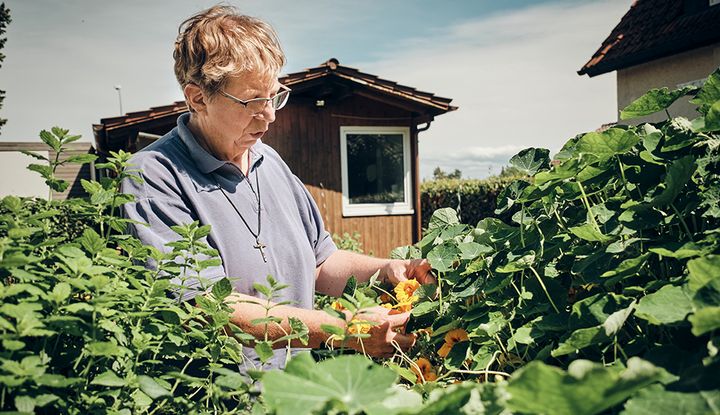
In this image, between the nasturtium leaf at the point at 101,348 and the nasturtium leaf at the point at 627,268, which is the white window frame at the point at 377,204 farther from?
the nasturtium leaf at the point at 101,348

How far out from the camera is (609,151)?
3.11 feet

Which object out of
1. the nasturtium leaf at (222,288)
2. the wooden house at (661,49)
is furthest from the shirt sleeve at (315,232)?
the wooden house at (661,49)

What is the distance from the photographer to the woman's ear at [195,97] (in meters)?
1.84

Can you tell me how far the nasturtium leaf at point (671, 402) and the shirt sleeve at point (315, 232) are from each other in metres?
1.60

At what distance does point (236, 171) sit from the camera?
189cm

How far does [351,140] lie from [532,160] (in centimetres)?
891

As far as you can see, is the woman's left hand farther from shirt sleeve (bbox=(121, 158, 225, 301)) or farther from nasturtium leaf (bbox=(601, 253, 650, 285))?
nasturtium leaf (bbox=(601, 253, 650, 285))

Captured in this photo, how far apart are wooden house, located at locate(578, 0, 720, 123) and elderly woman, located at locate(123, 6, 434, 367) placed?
7.86m

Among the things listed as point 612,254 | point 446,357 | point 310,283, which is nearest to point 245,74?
point 310,283

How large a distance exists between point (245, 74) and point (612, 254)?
50.6 inches

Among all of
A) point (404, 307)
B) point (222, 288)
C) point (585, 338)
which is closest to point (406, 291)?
point (404, 307)

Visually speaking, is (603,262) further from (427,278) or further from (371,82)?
(371,82)

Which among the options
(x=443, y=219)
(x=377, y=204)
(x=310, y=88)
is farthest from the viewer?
(x=377, y=204)

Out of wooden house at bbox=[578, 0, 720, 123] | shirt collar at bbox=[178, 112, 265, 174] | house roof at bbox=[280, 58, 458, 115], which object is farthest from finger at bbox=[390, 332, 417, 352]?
wooden house at bbox=[578, 0, 720, 123]
